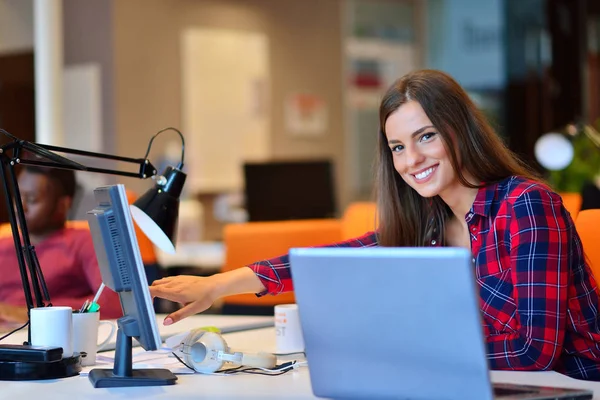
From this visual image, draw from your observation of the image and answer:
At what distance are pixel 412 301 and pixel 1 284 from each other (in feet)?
7.24

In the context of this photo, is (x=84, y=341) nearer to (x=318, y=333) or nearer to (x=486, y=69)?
(x=318, y=333)

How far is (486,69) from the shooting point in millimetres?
9039

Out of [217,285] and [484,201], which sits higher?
[484,201]

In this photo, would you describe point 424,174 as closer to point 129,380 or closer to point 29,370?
point 129,380

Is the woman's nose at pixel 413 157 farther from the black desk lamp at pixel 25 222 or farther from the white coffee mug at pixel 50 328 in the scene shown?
the white coffee mug at pixel 50 328

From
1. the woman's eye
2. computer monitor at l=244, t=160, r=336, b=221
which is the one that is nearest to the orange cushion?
the woman's eye

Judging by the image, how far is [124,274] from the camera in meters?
1.58

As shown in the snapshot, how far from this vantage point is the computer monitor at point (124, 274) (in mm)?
1551

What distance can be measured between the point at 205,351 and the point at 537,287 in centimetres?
64

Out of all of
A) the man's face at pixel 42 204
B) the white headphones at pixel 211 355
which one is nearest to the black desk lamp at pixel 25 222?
the white headphones at pixel 211 355

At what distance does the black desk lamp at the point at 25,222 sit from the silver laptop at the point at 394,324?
592 mm

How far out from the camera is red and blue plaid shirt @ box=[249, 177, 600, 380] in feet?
5.62

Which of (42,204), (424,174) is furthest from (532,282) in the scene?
(42,204)

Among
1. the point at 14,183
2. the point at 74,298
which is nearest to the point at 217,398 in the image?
the point at 14,183
